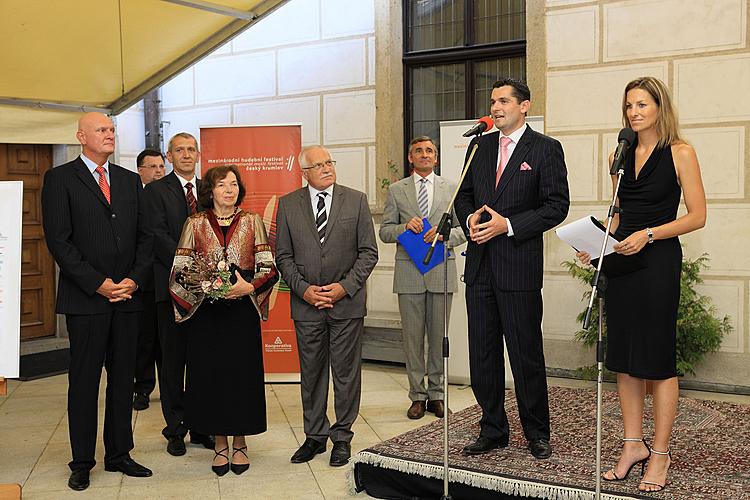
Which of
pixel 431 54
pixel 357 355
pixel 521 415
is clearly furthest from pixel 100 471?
pixel 431 54

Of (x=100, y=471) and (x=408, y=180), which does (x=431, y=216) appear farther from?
(x=100, y=471)

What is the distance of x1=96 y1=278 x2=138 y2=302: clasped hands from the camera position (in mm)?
4164

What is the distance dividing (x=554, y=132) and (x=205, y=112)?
12.1ft

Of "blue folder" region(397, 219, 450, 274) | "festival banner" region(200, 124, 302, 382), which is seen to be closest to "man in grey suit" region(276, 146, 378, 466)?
"blue folder" region(397, 219, 450, 274)

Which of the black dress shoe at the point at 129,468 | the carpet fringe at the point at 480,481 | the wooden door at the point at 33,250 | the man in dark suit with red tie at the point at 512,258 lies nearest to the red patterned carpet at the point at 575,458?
the carpet fringe at the point at 480,481

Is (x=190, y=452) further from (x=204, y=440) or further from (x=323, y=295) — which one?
(x=323, y=295)

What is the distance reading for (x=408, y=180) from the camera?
18.7 feet

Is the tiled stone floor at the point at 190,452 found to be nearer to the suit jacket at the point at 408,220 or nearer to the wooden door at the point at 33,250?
the suit jacket at the point at 408,220

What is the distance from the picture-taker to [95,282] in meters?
4.14

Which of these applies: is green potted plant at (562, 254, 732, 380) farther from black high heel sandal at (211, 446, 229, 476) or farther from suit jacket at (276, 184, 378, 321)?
black high heel sandal at (211, 446, 229, 476)

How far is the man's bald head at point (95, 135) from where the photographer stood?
424 cm

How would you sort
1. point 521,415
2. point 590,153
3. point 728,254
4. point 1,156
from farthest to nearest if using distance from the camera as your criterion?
point 1,156 → point 590,153 → point 728,254 → point 521,415

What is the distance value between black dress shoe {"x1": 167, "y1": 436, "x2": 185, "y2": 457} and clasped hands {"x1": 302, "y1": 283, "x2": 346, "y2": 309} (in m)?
1.10

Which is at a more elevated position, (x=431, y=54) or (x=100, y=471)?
(x=431, y=54)
